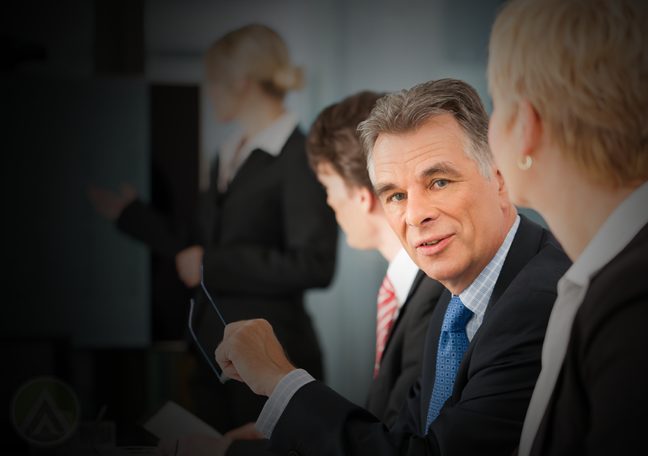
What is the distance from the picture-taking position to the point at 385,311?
4.25ft

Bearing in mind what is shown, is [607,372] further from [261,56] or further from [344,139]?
[261,56]

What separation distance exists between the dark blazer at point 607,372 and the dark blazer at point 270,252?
2.74 feet

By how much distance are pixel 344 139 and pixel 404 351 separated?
0.57 metres

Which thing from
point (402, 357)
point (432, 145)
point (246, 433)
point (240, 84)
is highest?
point (240, 84)

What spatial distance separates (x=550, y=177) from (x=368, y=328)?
0.89 m

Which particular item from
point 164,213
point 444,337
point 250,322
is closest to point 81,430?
point 250,322

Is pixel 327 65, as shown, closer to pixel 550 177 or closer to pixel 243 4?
pixel 243 4

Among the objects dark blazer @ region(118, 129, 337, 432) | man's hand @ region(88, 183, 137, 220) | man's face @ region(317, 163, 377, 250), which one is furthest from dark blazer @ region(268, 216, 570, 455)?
man's hand @ region(88, 183, 137, 220)

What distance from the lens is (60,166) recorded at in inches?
65.8

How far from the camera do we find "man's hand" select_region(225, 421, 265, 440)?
4.49ft

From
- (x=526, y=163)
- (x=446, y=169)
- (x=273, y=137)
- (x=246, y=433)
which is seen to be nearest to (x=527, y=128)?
(x=526, y=163)

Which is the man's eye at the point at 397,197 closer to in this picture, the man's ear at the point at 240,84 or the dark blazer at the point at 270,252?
the dark blazer at the point at 270,252

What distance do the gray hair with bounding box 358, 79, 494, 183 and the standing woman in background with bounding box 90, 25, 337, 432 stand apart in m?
0.52

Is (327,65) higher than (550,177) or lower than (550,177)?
higher
